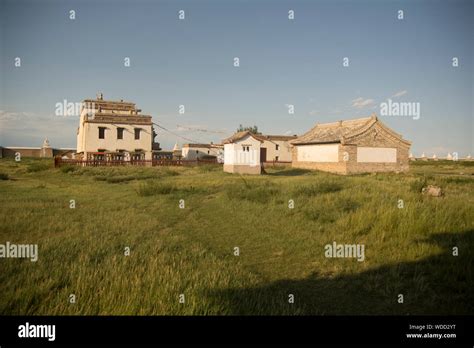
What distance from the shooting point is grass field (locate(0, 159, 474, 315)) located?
152 inches

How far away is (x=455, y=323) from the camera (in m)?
3.37

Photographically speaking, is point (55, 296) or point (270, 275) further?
point (270, 275)

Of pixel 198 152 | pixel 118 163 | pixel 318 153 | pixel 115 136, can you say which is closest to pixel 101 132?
pixel 115 136

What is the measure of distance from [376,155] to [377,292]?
29192 mm

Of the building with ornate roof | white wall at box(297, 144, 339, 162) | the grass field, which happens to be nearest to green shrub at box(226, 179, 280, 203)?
the grass field

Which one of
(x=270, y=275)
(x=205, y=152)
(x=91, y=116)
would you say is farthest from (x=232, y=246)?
(x=205, y=152)

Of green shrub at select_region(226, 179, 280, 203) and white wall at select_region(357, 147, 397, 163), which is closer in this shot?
green shrub at select_region(226, 179, 280, 203)

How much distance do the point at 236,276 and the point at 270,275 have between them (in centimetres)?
73

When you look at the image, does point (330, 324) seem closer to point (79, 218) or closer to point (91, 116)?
point (79, 218)

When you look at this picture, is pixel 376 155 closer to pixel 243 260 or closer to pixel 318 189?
pixel 318 189

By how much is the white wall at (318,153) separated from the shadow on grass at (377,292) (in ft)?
85.9

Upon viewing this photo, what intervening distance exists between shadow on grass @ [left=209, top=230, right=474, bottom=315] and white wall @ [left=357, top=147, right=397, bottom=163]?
1027 inches

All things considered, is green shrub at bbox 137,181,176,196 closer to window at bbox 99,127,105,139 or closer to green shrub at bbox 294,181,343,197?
green shrub at bbox 294,181,343,197

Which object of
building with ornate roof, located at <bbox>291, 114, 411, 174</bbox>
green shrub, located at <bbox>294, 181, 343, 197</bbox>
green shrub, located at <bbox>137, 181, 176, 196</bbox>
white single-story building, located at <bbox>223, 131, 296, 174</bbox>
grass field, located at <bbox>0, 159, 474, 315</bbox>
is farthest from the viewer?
building with ornate roof, located at <bbox>291, 114, 411, 174</bbox>
